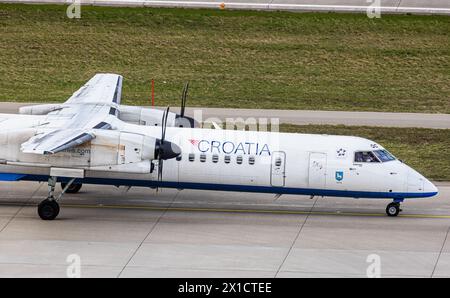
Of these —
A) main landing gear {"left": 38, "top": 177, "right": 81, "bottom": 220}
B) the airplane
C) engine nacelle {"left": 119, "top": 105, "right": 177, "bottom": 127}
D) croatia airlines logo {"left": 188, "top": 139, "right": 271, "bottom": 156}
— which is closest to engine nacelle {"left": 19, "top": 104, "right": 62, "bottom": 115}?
the airplane

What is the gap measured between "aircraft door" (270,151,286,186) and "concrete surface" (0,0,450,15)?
25001 millimetres

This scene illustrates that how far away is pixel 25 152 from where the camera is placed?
33.1 m

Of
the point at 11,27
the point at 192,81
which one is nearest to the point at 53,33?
the point at 11,27

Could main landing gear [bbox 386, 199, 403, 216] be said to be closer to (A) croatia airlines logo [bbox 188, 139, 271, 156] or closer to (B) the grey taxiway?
(B) the grey taxiway

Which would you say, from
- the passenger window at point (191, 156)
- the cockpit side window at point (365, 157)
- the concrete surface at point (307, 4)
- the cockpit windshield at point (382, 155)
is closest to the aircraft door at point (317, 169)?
the cockpit side window at point (365, 157)

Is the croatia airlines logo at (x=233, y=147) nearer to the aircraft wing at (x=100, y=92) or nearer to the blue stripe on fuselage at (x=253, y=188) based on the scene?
the blue stripe on fuselage at (x=253, y=188)

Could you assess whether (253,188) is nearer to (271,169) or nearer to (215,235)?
(271,169)

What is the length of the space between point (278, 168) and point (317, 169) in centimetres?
121

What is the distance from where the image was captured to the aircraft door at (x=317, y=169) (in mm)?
36000

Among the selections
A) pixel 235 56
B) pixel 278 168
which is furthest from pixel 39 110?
pixel 235 56

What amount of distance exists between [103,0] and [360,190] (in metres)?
28.2

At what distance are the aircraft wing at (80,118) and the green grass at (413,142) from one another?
356 inches

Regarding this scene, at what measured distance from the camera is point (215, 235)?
113 feet
